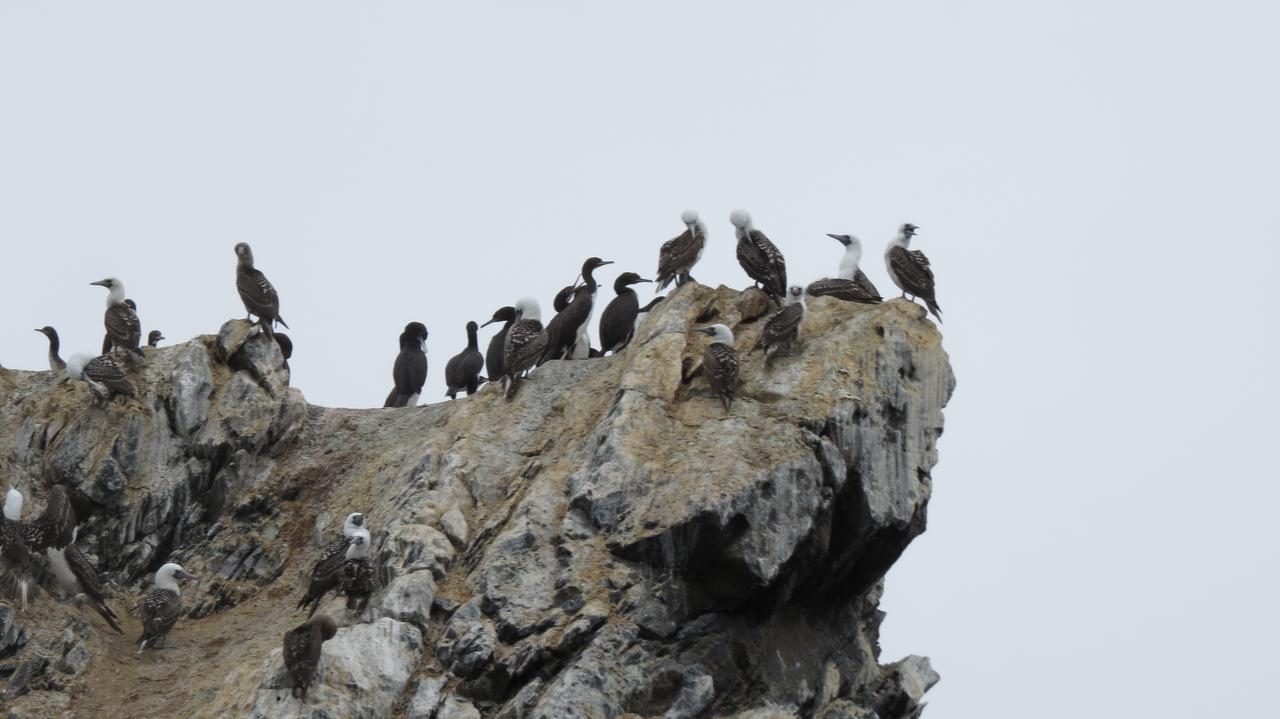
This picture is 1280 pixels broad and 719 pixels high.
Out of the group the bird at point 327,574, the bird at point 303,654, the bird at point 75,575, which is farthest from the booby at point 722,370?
the bird at point 75,575

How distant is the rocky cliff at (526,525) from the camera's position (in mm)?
19547

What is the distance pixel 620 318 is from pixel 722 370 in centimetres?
541

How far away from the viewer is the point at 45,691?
70.6 ft

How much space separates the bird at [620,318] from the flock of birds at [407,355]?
17 mm

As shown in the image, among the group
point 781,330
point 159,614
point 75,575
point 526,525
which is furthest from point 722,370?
point 75,575

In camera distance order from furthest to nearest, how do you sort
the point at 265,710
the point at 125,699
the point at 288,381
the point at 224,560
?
the point at 288,381
the point at 224,560
the point at 125,699
the point at 265,710

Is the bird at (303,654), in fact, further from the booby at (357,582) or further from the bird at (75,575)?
the bird at (75,575)

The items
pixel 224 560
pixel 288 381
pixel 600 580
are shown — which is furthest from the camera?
pixel 288 381

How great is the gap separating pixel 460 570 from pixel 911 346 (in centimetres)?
707

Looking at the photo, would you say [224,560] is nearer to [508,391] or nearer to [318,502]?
[318,502]

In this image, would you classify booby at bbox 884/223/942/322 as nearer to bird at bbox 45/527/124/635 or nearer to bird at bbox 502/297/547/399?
bird at bbox 502/297/547/399

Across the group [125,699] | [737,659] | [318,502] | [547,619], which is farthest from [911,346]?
[125,699]

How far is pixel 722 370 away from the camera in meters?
22.5

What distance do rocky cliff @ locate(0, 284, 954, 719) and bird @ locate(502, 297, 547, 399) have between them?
0.30 metres
